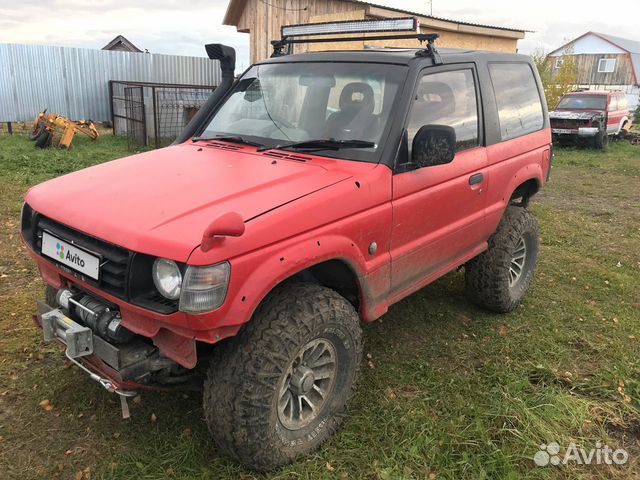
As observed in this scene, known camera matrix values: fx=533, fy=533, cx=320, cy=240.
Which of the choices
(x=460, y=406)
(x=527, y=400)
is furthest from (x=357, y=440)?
(x=527, y=400)

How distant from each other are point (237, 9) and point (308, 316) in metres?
15.0

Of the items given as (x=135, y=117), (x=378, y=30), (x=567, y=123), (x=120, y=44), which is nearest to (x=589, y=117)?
(x=567, y=123)

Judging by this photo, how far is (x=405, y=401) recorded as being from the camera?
340 centimetres

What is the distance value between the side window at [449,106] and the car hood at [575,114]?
14918mm

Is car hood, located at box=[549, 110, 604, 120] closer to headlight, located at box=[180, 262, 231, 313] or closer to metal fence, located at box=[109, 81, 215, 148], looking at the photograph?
metal fence, located at box=[109, 81, 215, 148]

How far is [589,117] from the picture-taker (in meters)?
16.7

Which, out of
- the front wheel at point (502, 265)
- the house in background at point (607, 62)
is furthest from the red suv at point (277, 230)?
the house in background at point (607, 62)

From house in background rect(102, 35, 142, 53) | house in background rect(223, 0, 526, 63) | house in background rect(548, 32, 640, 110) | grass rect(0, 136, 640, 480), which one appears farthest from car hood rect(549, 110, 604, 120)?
house in background rect(548, 32, 640, 110)

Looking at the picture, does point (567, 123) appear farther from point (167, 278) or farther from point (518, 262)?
point (167, 278)

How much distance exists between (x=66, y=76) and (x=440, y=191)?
1605 centimetres

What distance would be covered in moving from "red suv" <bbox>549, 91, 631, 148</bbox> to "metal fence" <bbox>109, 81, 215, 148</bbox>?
11.2m

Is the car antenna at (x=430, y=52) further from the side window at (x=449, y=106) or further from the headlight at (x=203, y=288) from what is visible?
the headlight at (x=203, y=288)

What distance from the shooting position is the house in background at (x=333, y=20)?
11938 mm

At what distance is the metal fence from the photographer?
13.6 metres
